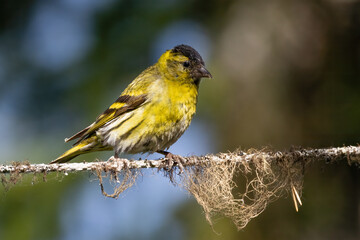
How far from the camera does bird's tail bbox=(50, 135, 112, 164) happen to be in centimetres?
441

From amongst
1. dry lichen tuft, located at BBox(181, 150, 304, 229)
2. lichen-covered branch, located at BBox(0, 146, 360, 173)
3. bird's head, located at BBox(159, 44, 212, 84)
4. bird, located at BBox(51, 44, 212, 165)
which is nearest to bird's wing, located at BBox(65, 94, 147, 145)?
bird, located at BBox(51, 44, 212, 165)

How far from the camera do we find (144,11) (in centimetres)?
585

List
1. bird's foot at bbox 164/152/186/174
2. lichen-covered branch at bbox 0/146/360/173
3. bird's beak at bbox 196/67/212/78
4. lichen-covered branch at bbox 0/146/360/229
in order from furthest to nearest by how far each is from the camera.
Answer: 1. bird's beak at bbox 196/67/212/78
2. bird's foot at bbox 164/152/186/174
3. lichen-covered branch at bbox 0/146/360/229
4. lichen-covered branch at bbox 0/146/360/173

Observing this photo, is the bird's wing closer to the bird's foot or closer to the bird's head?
the bird's head

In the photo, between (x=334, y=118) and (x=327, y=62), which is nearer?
(x=334, y=118)

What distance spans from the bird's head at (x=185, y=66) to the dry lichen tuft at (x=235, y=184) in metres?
1.57

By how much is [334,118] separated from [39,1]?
3.69 m

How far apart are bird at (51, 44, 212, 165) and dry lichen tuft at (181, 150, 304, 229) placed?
1.12 meters

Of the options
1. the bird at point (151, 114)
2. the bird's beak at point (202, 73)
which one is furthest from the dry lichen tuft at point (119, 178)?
the bird's beak at point (202, 73)

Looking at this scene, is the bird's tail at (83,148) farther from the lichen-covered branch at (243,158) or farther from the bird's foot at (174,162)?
the lichen-covered branch at (243,158)

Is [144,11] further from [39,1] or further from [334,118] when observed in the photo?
[334,118]

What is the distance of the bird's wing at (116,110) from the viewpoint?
4473 mm

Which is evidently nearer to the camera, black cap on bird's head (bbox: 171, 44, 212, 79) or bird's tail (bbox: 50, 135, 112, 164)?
bird's tail (bbox: 50, 135, 112, 164)

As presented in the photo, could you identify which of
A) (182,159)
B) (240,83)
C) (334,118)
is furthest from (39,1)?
(334,118)
